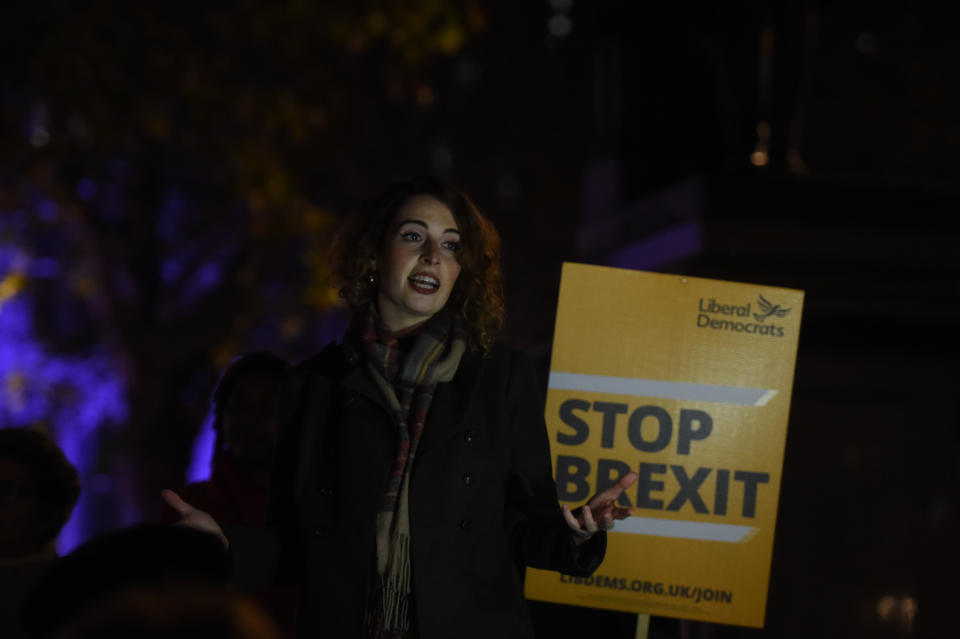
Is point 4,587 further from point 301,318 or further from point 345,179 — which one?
point 301,318

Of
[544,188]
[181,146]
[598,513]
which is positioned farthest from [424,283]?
[544,188]

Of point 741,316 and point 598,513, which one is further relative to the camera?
point 741,316

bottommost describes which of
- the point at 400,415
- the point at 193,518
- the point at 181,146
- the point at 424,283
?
the point at 193,518

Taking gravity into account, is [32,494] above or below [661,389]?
below

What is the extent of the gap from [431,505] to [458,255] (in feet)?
2.42

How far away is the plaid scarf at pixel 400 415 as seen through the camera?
115 inches

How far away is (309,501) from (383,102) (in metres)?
9.81

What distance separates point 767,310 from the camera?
11.6 feet

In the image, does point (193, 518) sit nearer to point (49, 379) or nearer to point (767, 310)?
point (767, 310)

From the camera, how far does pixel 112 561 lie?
2217 millimetres

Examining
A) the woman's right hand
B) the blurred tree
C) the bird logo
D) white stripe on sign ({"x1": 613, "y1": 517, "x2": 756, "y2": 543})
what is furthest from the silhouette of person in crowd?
the blurred tree

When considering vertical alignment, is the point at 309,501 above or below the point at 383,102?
below

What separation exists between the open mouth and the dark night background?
1.36 metres

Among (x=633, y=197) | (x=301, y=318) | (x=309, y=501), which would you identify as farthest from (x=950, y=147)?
(x=309, y=501)
